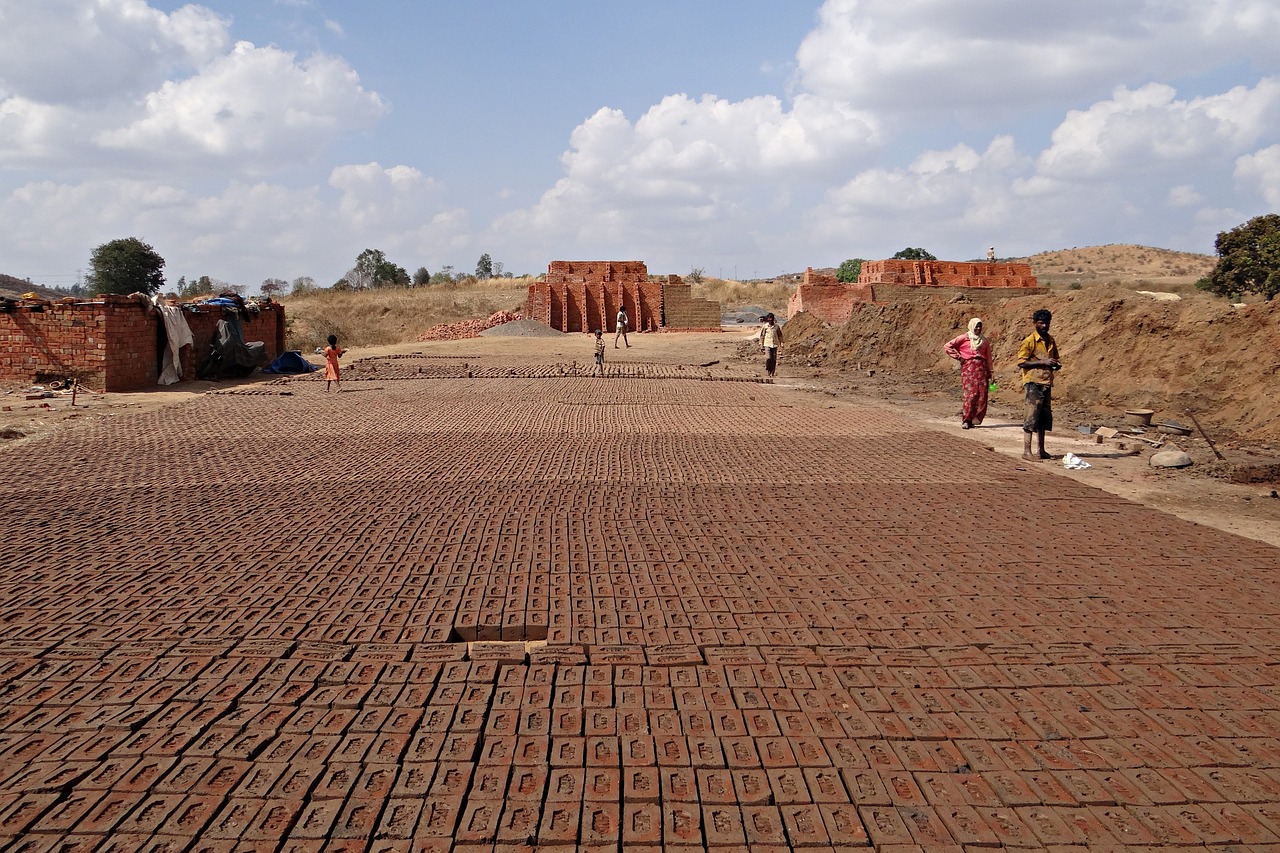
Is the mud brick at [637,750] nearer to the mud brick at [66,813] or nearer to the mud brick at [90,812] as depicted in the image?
the mud brick at [90,812]

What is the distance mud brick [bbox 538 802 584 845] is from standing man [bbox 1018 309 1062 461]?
23.4 feet

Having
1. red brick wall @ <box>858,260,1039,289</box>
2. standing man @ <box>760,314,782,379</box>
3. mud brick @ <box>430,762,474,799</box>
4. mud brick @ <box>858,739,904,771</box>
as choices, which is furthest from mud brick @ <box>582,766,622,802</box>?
red brick wall @ <box>858,260,1039,289</box>

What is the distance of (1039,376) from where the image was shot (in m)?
8.47

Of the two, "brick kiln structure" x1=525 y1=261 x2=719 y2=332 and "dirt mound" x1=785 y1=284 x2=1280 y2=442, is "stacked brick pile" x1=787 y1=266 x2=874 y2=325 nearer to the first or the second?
"brick kiln structure" x1=525 y1=261 x2=719 y2=332

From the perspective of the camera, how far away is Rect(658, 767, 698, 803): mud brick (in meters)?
2.63

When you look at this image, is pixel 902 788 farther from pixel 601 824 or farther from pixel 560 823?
pixel 560 823

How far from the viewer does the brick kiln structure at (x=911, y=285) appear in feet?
79.5

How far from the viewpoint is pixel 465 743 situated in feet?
9.43

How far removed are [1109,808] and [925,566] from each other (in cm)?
228

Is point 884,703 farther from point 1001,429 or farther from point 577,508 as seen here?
point 1001,429

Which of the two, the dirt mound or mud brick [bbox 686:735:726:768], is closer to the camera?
mud brick [bbox 686:735:726:768]


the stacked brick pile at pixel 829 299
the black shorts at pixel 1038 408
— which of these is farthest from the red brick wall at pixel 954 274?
the black shorts at pixel 1038 408

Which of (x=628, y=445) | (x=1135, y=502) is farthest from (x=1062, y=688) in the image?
(x=628, y=445)

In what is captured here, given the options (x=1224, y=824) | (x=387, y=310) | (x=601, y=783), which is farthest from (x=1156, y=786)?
(x=387, y=310)
